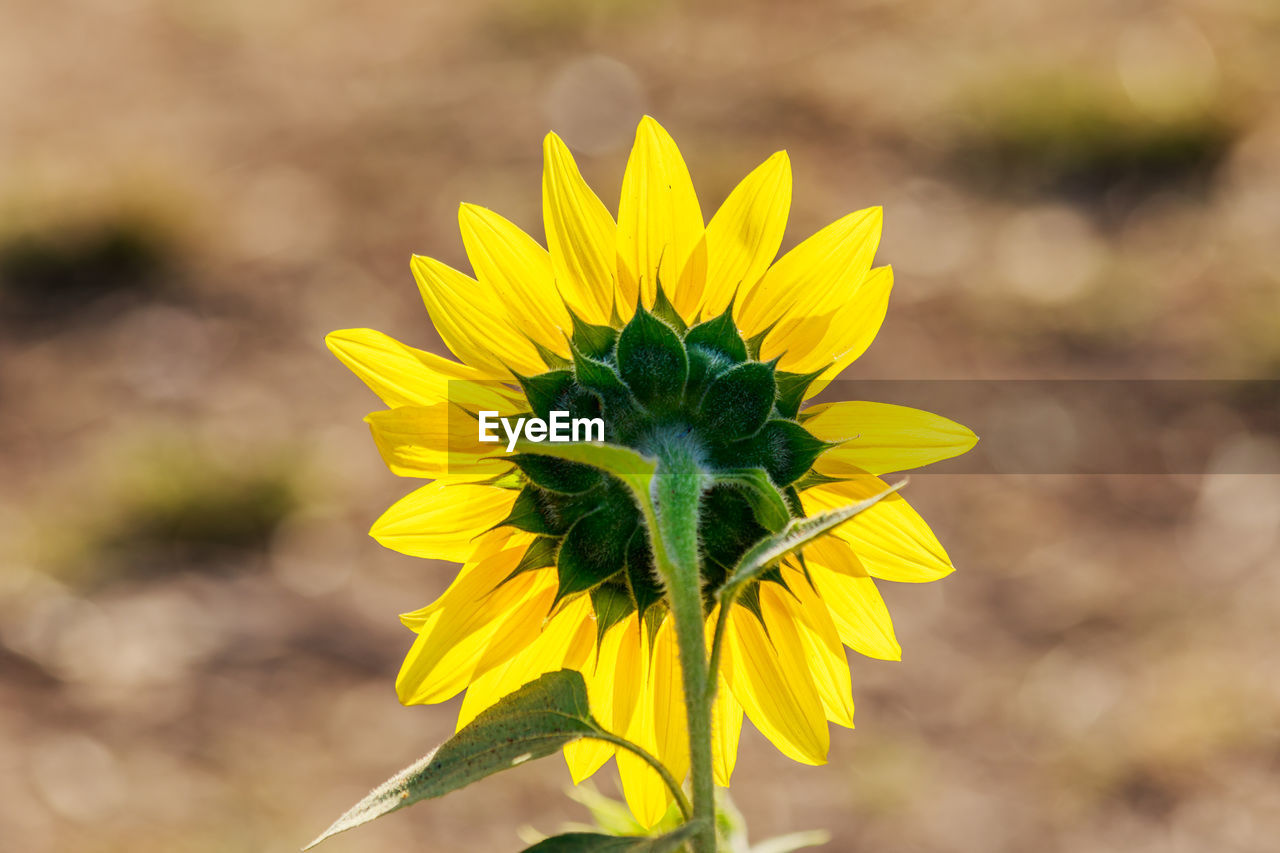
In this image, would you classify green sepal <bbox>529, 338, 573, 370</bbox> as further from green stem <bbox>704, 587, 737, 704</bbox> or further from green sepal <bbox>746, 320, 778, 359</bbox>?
green stem <bbox>704, 587, 737, 704</bbox>

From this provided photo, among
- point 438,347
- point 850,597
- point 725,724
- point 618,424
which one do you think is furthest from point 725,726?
point 438,347

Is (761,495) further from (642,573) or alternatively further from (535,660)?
(535,660)

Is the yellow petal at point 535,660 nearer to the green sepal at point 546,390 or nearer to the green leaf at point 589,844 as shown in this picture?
the green sepal at point 546,390

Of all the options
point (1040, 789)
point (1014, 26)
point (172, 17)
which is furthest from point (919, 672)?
point (172, 17)

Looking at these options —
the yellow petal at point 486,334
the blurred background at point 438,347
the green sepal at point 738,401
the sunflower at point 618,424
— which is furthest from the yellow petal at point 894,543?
the blurred background at point 438,347

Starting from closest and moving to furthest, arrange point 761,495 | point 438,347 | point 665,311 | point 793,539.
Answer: point 793,539 < point 761,495 < point 665,311 < point 438,347

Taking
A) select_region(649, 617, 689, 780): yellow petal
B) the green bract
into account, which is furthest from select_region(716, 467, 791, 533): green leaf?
select_region(649, 617, 689, 780): yellow petal

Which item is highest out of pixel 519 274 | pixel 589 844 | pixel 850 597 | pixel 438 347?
pixel 438 347
